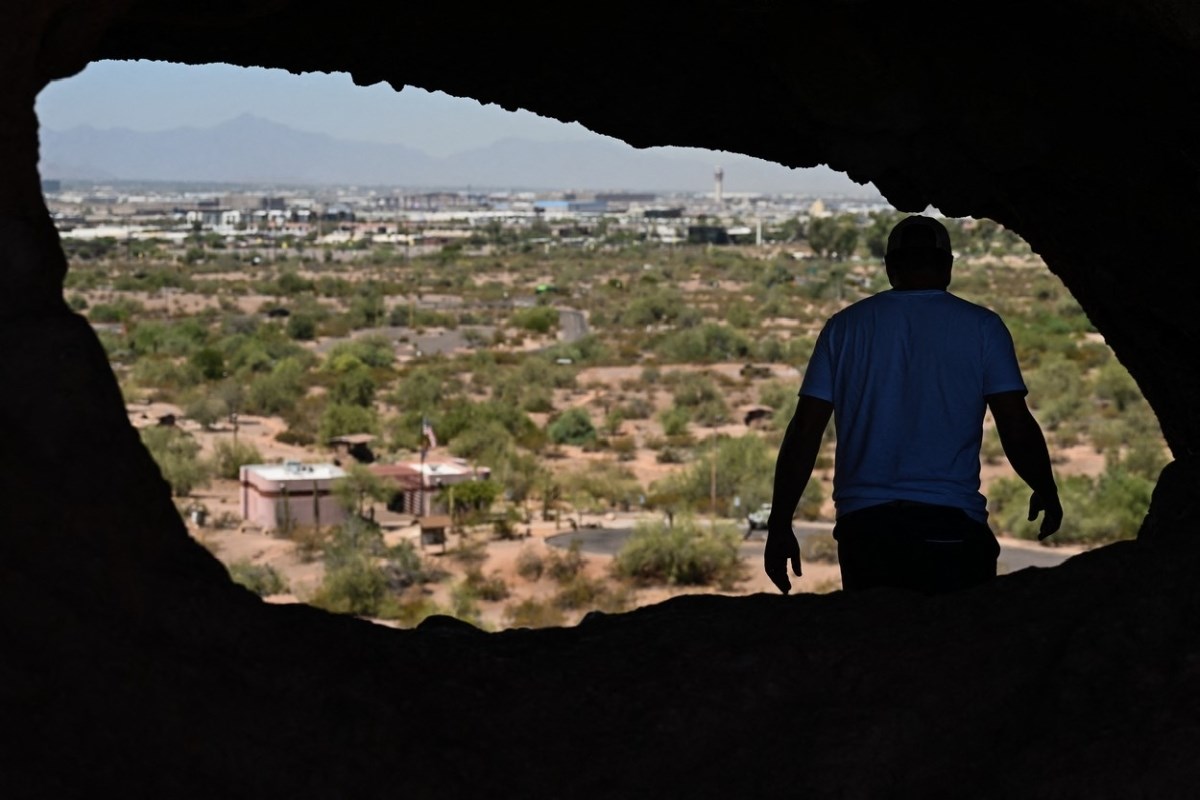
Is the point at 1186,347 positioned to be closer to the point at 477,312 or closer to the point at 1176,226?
the point at 1176,226

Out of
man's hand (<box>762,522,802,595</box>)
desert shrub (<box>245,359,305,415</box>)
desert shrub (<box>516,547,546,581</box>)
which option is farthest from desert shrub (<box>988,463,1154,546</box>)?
man's hand (<box>762,522,802,595</box>)

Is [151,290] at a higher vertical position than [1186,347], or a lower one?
lower

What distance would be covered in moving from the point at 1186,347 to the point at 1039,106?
1.16 meters

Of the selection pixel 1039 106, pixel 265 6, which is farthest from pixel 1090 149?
pixel 265 6

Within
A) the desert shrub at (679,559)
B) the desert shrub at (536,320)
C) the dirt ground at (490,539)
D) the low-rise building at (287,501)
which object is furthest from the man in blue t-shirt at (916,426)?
the desert shrub at (536,320)

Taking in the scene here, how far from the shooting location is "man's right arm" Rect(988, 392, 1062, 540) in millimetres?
4688

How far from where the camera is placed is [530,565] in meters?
21.6

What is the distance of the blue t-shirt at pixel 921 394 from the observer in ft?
15.2

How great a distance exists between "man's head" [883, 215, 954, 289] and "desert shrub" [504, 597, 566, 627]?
1419 cm

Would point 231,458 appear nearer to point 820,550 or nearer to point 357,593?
point 357,593

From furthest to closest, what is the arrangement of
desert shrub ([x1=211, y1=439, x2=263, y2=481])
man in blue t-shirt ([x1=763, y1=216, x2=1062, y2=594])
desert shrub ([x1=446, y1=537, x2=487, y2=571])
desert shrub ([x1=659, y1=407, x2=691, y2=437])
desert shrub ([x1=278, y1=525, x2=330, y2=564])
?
desert shrub ([x1=659, y1=407, x2=691, y2=437])
desert shrub ([x1=211, y1=439, x2=263, y2=481])
desert shrub ([x1=278, y1=525, x2=330, y2=564])
desert shrub ([x1=446, y1=537, x2=487, y2=571])
man in blue t-shirt ([x1=763, y1=216, x2=1062, y2=594])

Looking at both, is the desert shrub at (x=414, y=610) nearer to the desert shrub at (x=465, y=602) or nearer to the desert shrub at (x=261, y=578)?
the desert shrub at (x=465, y=602)

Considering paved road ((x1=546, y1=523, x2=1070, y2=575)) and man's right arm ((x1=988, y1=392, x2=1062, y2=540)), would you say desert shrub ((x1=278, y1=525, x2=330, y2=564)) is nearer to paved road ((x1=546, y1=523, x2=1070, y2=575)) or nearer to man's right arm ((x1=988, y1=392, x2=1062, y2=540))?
paved road ((x1=546, y1=523, x2=1070, y2=575))

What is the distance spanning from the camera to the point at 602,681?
3957mm
